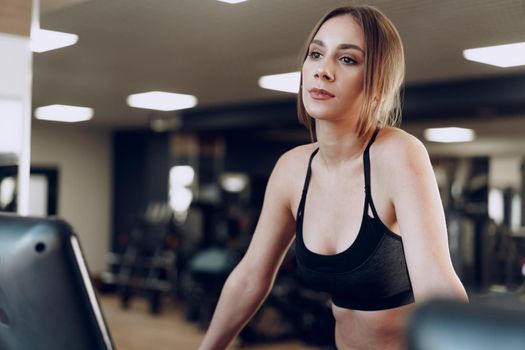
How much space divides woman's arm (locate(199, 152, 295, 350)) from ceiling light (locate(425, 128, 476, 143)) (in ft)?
22.2

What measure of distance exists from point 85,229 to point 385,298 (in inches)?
309

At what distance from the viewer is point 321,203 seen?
44.8 inches

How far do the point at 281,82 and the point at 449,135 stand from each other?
13.7 feet

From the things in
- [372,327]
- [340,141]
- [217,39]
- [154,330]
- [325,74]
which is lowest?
[154,330]

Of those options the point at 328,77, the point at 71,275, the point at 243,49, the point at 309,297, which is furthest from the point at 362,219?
the point at 309,297

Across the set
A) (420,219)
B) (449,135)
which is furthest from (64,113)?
(420,219)

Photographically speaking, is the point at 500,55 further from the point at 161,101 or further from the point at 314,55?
the point at 161,101

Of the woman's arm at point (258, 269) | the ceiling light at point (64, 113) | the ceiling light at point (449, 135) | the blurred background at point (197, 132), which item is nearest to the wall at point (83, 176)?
the blurred background at point (197, 132)

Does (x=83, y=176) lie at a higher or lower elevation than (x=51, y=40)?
lower

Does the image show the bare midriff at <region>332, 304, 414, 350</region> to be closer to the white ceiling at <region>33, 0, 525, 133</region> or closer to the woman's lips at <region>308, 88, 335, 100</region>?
the woman's lips at <region>308, 88, 335, 100</region>

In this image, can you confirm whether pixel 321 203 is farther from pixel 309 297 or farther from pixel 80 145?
pixel 80 145

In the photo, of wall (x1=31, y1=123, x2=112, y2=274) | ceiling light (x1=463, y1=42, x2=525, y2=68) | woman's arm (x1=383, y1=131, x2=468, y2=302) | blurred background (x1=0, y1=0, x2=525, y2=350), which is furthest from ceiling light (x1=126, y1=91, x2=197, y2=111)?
woman's arm (x1=383, y1=131, x2=468, y2=302)

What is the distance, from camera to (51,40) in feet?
11.6

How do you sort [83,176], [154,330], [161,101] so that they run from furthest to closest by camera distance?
[83,176]
[161,101]
[154,330]
